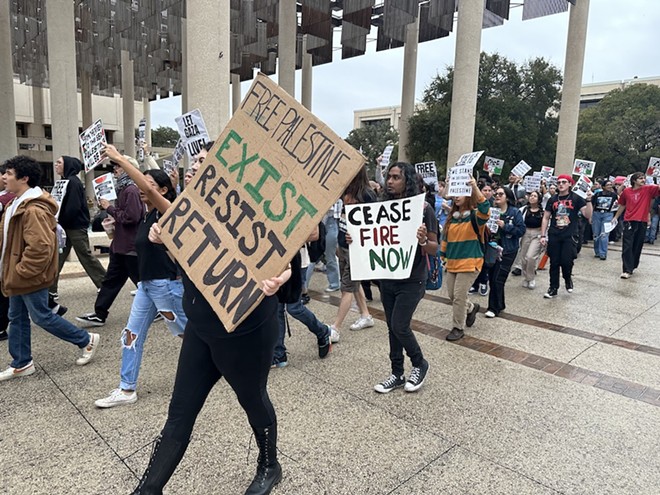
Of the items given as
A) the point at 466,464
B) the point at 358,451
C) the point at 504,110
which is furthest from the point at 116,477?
the point at 504,110

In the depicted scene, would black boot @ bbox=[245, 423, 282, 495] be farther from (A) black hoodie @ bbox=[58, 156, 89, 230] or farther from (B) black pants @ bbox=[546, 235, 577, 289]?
(B) black pants @ bbox=[546, 235, 577, 289]

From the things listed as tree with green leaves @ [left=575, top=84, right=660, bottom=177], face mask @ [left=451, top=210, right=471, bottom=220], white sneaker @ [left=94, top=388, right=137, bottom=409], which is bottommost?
Answer: white sneaker @ [left=94, top=388, right=137, bottom=409]

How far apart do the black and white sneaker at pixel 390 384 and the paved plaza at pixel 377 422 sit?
66mm

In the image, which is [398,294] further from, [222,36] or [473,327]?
[222,36]

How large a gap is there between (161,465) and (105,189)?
4.16 m

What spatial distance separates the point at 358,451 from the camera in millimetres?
3117

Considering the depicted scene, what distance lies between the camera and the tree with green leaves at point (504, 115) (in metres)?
27.7

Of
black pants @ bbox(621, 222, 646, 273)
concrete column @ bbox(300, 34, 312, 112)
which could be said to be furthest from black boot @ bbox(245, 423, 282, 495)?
concrete column @ bbox(300, 34, 312, 112)

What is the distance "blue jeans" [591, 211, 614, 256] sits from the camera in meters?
11.8

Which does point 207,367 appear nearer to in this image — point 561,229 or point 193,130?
point 193,130

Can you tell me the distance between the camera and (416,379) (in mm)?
4035

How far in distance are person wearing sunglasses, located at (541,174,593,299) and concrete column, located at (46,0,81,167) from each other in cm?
1093

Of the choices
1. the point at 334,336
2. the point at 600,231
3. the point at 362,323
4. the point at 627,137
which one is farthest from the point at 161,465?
the point at 627,137

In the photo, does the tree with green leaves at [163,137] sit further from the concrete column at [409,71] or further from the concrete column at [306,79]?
the concrete column at [409,71]
